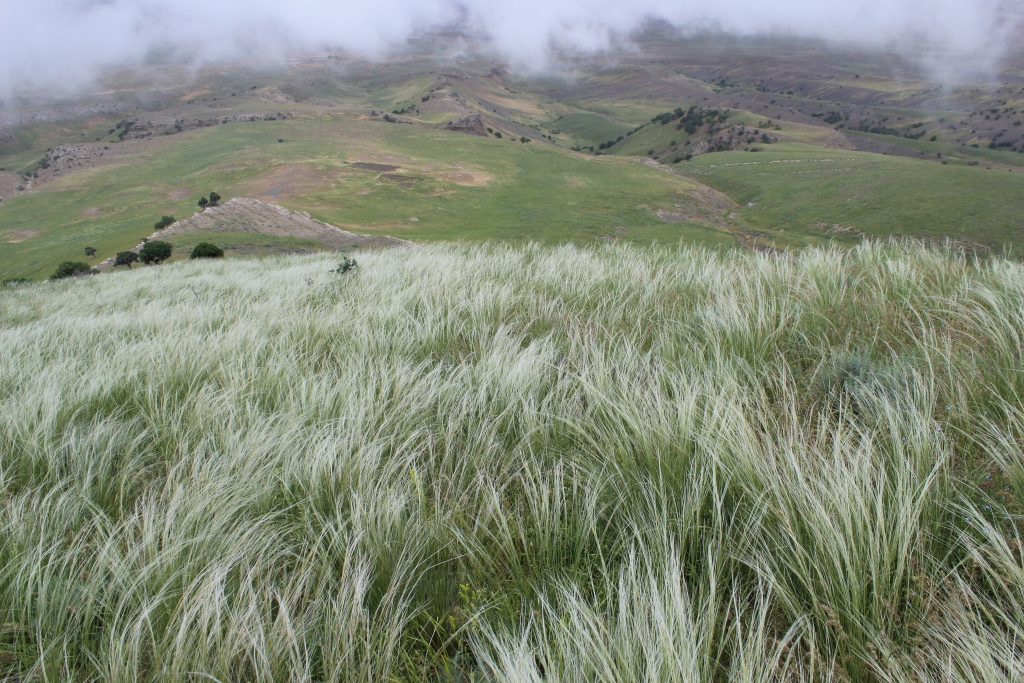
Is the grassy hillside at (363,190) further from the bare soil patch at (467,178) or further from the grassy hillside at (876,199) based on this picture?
the grassy hillside at (876,199)

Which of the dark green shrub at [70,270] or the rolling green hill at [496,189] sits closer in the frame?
the dark green shrub at [70,270]

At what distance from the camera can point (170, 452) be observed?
1485 millimetres

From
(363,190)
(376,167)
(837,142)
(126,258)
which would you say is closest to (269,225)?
(126,258)

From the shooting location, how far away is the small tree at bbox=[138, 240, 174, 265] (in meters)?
29.3

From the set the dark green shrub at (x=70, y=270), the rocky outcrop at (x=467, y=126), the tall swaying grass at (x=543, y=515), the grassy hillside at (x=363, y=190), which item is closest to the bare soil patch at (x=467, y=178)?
the grassy hillside at (x=363, y=190)

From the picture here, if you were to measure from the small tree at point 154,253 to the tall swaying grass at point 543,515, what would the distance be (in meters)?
34.4

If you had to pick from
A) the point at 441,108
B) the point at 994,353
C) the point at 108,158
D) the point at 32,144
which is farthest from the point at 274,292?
the point at 32,144

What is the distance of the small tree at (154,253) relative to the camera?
29.3 meters

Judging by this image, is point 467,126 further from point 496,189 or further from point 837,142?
point 837,142

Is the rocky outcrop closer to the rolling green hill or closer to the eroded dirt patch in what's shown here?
the rolling green hill

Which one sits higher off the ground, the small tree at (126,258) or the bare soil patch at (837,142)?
the bare soil patch at (837,142)

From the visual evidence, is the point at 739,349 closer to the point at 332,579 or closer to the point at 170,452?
the point at 332,579

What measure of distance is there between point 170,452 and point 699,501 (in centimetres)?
158

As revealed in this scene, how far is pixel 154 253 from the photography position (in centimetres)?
2928
